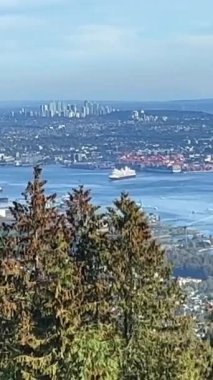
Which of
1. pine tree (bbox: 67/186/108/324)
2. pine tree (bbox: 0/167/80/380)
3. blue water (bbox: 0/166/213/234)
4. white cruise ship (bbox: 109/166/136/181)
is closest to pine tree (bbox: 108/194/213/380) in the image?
pine tree (bbox: 67/186/108/324)

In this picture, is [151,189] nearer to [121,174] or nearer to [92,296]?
[121,174]

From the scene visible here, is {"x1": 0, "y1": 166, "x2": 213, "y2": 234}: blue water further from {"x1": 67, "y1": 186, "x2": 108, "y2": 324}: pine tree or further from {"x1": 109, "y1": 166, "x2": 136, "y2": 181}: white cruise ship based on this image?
{"x1": 67, "y1": 186, "x2": 108, "y2": 324}: pine tree

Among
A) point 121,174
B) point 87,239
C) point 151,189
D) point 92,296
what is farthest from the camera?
point 121,174

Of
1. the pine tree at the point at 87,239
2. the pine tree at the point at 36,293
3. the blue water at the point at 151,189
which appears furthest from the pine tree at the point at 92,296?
the blue water at the point at 151,189

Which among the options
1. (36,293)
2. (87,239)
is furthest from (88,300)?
(87,239)

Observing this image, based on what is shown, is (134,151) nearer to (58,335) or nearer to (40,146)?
(40,146)

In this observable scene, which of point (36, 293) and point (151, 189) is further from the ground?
point (151, 189)

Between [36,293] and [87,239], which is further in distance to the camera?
[87,239]
